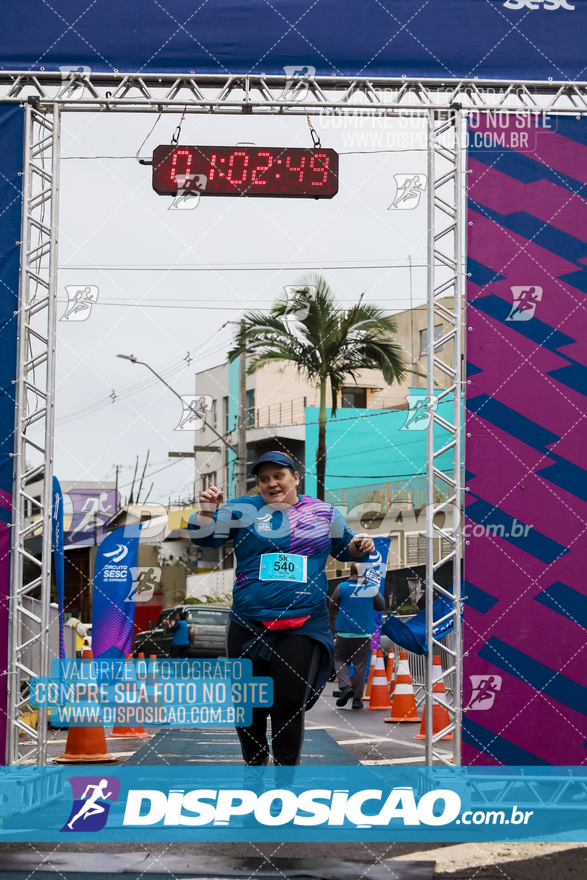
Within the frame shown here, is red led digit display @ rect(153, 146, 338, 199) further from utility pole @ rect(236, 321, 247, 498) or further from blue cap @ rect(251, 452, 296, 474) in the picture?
utility pole @ rect(236, 321, 247, 498)

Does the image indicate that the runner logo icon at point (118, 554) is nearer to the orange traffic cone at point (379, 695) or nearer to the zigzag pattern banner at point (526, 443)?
the orange traffic cone at point (379, 695)

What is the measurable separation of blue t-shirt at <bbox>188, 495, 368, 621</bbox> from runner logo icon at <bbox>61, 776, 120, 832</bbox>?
45.7 inches

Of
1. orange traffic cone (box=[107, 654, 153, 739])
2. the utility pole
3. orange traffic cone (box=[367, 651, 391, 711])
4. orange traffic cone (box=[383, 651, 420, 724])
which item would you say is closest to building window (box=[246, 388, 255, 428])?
the utility pole

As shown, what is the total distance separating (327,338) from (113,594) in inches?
360

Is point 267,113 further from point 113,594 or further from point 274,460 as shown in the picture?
point 113,594

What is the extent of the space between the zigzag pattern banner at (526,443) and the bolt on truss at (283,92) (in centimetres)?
19

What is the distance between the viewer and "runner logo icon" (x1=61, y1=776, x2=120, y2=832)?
15.0 ft

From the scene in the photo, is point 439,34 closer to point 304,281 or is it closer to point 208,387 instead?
point 304,281

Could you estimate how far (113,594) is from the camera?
8.84 metres

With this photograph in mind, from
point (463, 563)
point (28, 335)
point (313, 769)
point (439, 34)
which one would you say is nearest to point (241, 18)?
point (439, 34)

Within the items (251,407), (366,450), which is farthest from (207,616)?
(251,407)

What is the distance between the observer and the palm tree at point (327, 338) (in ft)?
54.7

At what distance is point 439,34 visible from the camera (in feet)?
19.5

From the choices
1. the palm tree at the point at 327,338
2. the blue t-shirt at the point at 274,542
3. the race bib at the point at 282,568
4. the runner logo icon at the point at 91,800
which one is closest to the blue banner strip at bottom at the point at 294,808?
the runner logo icon at the point at 91,800
